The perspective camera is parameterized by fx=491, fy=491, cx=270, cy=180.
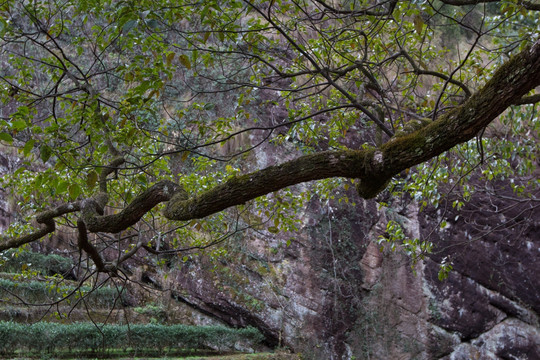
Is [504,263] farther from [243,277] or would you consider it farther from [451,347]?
[243,277]

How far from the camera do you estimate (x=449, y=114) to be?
226 centimetres

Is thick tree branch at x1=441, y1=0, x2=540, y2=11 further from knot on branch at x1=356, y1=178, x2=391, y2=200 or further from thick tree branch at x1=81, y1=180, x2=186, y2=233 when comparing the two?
thick tree branch at x1=81, y1=180, x2=186, y2=233

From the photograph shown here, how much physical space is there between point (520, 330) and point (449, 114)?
25.6 feet

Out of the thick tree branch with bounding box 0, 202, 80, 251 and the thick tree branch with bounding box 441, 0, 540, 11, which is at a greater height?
the thick tree branch with bounding box 441, 0, 540, 11

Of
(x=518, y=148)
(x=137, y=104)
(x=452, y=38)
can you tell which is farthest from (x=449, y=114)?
(x=452, y=38)

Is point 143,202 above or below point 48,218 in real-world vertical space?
below

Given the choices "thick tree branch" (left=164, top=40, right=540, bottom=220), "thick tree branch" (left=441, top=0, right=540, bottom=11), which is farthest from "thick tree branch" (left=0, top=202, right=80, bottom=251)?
"thick tree branch" (left=441, top=0, right=540, bottom=11)

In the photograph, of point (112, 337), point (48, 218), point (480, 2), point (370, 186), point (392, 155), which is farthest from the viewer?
point (112, 337)

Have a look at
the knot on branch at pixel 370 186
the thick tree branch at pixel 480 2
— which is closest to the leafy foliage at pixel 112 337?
the knot on branch at pixel 370 186

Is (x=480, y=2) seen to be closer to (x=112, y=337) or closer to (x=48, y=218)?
(x=48, y=218)

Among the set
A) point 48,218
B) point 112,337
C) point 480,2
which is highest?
point 480,2

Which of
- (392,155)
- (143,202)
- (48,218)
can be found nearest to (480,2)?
(392,155)

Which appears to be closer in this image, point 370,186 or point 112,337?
point 370,186

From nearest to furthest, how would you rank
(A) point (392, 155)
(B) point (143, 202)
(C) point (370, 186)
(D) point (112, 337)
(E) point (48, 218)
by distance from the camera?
(A) point (392, 155)
(C) point (370, 186)
(B) point (143, 202)
(E) point (48, 218)
(D) point (112, 337)
